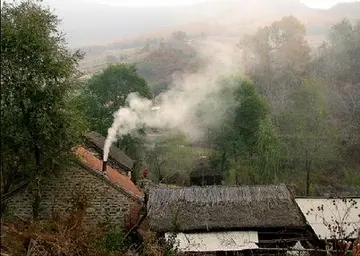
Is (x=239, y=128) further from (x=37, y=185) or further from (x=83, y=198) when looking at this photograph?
(x=37, y=185)

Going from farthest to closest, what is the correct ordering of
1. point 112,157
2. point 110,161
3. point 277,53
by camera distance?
point 277,53
point 112,157
point 110,161

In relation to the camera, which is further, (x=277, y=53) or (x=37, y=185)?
(x=277, y=53)

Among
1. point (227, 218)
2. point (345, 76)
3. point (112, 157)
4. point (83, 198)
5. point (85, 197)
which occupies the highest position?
point (85, 197)

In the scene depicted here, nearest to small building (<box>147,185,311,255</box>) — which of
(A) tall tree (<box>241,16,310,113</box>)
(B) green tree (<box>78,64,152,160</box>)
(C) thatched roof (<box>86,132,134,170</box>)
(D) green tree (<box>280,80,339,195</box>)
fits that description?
(C) thatched roof (<box>86,132,134,170</box>)

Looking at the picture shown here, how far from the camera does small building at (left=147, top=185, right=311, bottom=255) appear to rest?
1855 centimetres

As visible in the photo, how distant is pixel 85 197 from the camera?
60.4 ft

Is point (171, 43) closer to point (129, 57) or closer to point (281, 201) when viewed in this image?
point (129, 57)

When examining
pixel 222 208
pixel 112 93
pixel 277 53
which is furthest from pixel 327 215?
pixel 277 53

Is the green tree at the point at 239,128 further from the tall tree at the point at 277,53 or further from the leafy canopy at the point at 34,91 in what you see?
the tall tree at the point at 277,53

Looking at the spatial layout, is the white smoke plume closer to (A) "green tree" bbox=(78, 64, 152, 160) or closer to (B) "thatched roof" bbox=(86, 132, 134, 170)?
(A) "green tree" bbox=(78, 64, 152, 160)

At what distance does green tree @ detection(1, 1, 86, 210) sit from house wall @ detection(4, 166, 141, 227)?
1.64m

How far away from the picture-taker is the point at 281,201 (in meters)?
20.4

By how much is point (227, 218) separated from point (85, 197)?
19.5ft

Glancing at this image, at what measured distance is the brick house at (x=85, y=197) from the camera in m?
19.0
